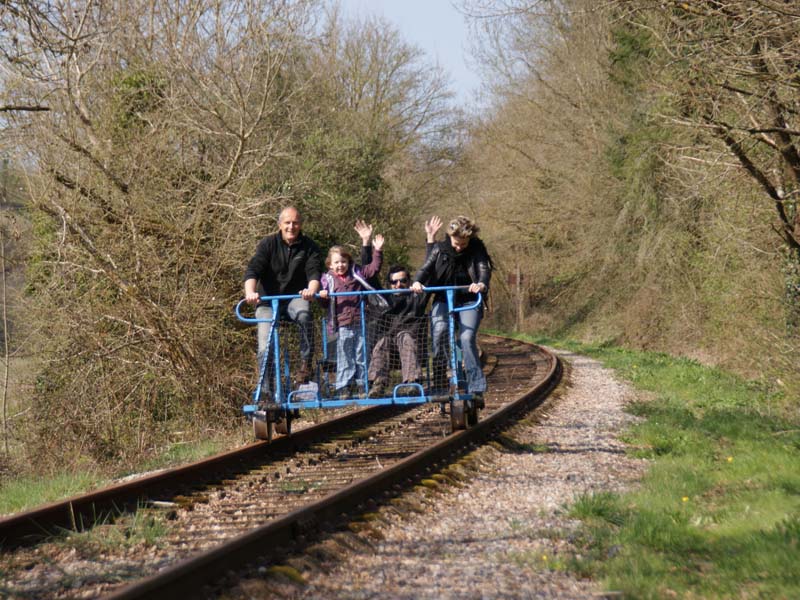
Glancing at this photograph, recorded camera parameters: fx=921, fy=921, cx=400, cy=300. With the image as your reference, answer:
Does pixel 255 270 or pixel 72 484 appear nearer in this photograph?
pixel 72 484

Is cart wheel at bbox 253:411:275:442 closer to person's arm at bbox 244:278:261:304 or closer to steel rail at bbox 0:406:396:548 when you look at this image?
steel rail at bbox 0:406:396:548

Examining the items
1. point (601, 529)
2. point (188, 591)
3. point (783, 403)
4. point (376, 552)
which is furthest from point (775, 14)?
point (188, 591)

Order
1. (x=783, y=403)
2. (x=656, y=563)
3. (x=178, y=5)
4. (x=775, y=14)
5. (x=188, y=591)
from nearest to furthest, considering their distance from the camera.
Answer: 1. (x=188, y=591)
2. (x=656, y=563)
3. (x=775, y=14)
4. (x=783, y=403)
5. (x=178, y=5)

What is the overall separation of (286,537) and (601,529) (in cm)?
199

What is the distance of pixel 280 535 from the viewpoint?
5.20m

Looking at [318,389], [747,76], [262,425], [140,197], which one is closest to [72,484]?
[262,425]

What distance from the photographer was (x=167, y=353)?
533 inches

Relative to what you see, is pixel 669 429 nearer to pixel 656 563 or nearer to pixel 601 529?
pixel 601 529

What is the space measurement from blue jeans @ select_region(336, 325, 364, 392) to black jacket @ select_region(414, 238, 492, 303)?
0.88 meters

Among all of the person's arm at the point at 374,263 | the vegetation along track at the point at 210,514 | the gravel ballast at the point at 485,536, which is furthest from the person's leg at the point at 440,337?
the person's arm at the point at 374,263

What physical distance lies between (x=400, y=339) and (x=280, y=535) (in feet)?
14.3

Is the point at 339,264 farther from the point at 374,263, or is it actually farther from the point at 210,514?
the point at 210,514

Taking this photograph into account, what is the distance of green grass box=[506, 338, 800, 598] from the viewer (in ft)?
15.1

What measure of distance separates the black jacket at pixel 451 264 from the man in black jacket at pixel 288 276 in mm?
1144
